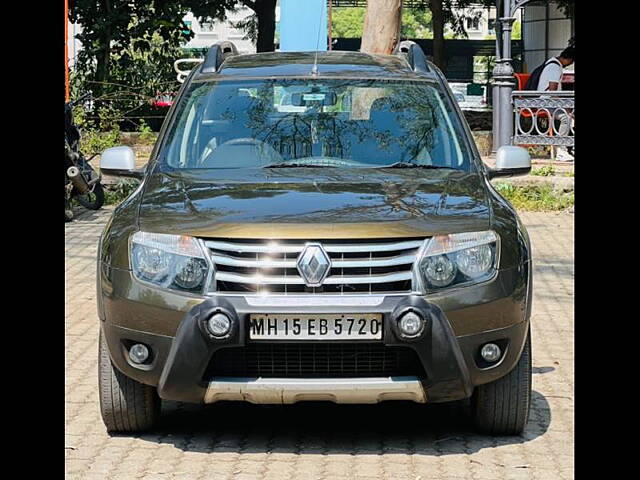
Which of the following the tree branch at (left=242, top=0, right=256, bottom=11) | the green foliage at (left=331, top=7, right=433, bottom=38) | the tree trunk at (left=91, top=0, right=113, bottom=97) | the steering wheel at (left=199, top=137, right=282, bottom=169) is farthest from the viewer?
the green foliage at (left=331, top=7, right=433, bottom=38)

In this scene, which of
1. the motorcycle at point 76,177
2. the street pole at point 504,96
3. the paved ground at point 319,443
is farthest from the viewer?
the street pole at point 504,96

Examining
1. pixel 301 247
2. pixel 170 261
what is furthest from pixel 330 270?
pixel 170 261

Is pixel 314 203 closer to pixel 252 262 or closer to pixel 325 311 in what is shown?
pixel 252 262

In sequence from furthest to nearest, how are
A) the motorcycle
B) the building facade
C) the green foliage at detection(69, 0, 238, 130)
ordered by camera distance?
the building facade, the green foliage at detection(69, 0, 238, 130), the motorcycle

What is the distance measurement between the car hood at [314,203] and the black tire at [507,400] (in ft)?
2.34

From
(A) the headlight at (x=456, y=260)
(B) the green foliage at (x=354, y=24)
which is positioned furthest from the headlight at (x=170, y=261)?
(B) the green foliage at (x=354, y=24)

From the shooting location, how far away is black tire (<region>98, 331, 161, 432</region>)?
236 inches

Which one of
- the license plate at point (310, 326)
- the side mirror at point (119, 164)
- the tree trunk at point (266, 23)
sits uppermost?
the tree trunk at point (266, 23)

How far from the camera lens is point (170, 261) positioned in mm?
5605

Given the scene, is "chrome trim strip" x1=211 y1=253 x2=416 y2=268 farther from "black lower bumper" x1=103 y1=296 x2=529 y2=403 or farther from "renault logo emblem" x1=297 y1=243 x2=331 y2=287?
"black lower bumper" x1=103 y1=296 x2=529 y2=403

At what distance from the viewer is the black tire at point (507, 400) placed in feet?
19.6

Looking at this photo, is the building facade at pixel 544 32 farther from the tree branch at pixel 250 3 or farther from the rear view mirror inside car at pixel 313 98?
the rear view mirror inside car at pixel 313 98

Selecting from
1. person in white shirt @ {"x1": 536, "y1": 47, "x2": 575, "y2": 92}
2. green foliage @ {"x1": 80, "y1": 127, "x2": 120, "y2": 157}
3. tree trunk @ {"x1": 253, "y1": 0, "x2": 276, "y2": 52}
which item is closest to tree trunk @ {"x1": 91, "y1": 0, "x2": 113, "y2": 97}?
green foliage @ {"x1": 80, "y1": 127, "x2": 120, "y2": 157}
